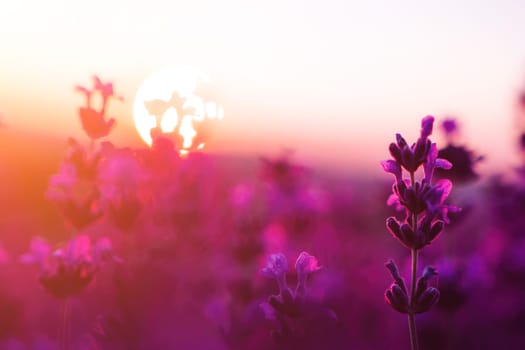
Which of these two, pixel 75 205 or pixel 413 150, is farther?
pixel 75 205

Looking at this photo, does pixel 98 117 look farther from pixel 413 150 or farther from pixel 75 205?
pixel 413 150

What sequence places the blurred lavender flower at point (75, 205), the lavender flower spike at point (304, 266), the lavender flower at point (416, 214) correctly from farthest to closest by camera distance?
the blurred lavender flower at point (75, 205) → the lavender flower spike at point (304, 266) → the lavender flower at point (416, 214)

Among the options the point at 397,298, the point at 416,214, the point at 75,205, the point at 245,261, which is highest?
the point at 416,214

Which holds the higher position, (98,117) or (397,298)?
(98,117)

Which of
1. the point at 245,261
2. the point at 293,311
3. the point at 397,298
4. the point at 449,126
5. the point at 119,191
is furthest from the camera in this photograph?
the point at 245,261

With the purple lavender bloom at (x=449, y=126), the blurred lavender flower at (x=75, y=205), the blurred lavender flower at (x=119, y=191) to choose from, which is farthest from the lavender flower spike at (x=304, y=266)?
the purple lavender bloom at (x=449, y=126)

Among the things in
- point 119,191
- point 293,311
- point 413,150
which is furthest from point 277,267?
point 119,191

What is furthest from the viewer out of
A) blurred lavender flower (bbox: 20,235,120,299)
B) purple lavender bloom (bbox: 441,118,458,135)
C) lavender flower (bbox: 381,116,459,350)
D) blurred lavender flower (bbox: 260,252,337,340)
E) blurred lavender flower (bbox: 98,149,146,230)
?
purple lavender bloom (bbox: 441,118,458,135)

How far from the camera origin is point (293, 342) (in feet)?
7.38

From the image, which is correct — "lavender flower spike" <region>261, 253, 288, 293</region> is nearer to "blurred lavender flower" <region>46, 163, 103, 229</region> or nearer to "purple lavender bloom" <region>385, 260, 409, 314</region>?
"purple lavender bloom" <region>385, 260, 409, 314</region>

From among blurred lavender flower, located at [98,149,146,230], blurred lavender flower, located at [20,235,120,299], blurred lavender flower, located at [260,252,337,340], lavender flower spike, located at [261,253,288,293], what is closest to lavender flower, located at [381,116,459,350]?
blurred lavender flower, located at [260,252,337,340]

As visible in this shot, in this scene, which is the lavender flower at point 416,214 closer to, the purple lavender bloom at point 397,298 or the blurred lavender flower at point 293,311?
the purple lavender bloom at point 397,298

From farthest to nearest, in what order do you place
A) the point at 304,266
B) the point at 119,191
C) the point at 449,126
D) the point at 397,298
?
the point at 449,126 → the point at 119,191 → the point at 304,266 → the point at 397,298

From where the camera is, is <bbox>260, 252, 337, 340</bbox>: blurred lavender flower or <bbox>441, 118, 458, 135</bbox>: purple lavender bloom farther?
<bbox>441, 118, 458, 135</bbox>: purple lavender bloom
